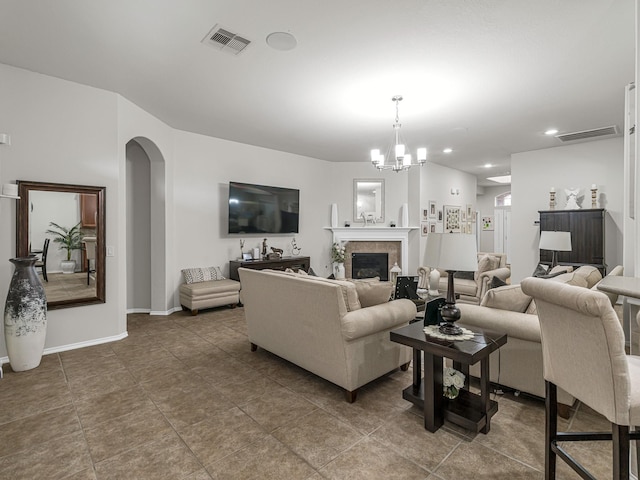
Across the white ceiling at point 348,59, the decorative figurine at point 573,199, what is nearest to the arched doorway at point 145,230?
the white ceiling at point 348,59

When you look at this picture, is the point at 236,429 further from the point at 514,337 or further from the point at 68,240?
the point at 68,240

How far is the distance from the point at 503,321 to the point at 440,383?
73 centimetres

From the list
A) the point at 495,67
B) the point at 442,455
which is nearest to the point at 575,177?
the point at 495,67

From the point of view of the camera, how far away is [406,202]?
7461 mm

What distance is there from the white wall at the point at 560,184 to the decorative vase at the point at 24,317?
7.52 m

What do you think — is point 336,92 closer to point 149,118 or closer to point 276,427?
point 149,118

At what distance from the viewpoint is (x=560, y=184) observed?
6.14 metres

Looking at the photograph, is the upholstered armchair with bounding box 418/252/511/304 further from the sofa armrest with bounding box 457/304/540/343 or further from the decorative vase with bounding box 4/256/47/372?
the decorative vase with bounding box 4/256/47/372

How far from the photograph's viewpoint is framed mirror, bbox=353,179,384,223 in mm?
7500

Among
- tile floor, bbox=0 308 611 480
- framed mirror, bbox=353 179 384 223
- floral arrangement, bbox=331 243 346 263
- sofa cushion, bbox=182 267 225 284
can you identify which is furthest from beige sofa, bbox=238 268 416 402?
framed mirror, bbox=353 179 384 223

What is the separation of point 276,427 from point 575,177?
666cm

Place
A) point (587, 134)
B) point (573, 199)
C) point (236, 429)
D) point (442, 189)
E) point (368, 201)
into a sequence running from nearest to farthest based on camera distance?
point (236, 429)
point (587, 134)
point (573, 199)
point (368, 201)
point (442, 189)

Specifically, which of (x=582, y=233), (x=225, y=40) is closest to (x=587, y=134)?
(x=582, y=233)

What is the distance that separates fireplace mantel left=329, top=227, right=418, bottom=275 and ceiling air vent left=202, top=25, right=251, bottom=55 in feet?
15.8
